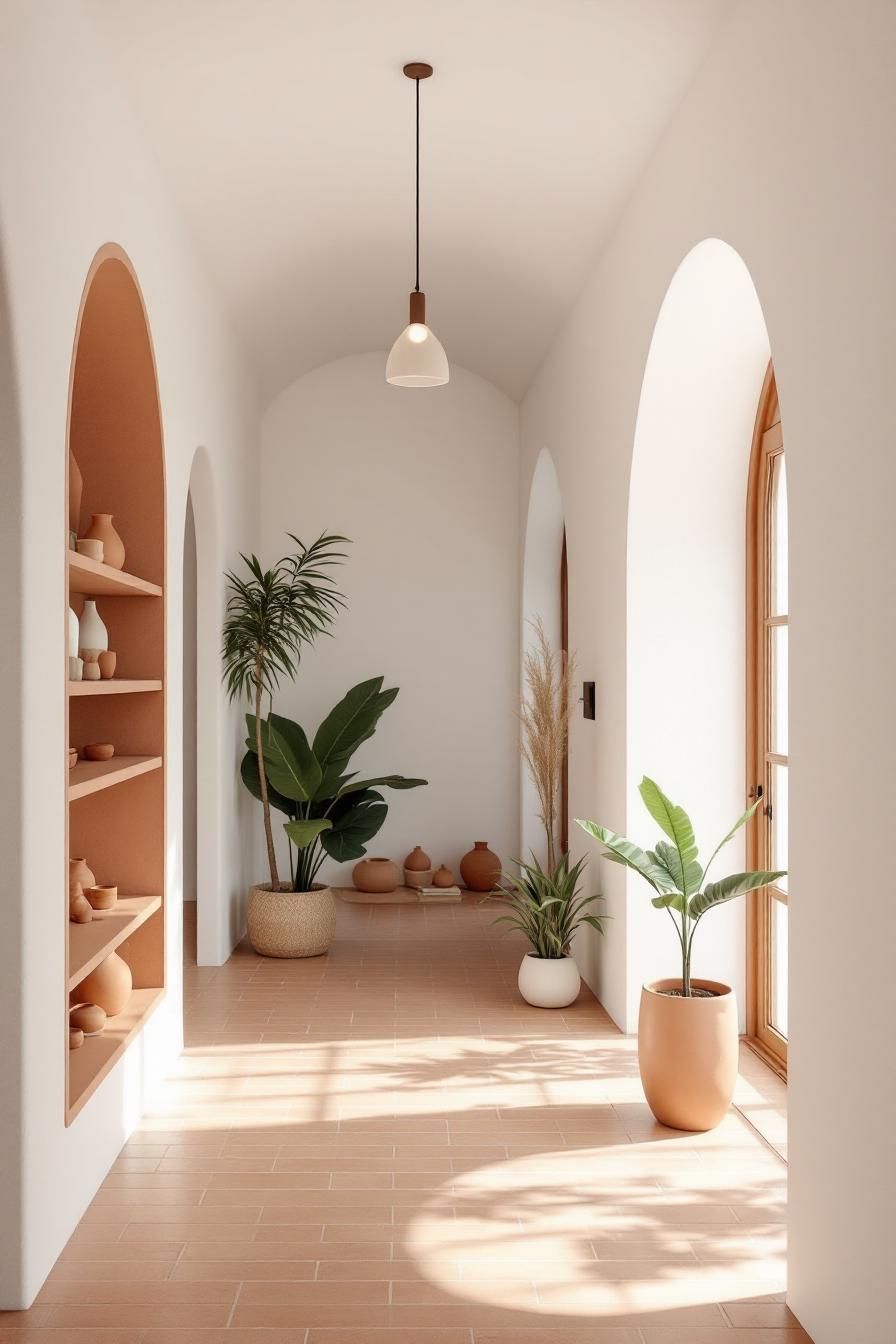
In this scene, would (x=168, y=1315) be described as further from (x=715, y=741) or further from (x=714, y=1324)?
(x=715, y=741)

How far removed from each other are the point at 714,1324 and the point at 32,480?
249cm

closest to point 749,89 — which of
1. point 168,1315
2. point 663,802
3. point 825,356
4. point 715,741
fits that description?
point 825,356

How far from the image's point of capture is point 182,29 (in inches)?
139

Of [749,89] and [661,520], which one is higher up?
[749,89]

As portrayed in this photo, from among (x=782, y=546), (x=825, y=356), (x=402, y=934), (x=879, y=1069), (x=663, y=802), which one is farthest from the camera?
(x=402, y=934)

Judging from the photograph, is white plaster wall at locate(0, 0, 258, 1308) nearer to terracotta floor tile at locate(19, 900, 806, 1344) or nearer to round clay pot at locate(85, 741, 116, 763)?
terracotta floor tile at locate(19, 900, 806, 1344)

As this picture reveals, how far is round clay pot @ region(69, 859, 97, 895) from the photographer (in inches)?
155

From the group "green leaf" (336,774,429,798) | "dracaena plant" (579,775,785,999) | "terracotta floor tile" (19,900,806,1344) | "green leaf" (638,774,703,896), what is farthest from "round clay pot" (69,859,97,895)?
"green leaf" (336,774,429,798)

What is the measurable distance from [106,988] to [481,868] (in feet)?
14.3

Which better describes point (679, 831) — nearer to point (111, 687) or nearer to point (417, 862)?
point (111, 687)

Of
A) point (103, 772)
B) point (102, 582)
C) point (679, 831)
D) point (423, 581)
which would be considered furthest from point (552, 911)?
point (423, 581)

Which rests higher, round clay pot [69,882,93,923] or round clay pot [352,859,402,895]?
round clay pot [69,882,93,923]

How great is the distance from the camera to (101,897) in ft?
13.4

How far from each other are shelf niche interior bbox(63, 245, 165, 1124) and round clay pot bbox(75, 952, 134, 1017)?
14 cm
